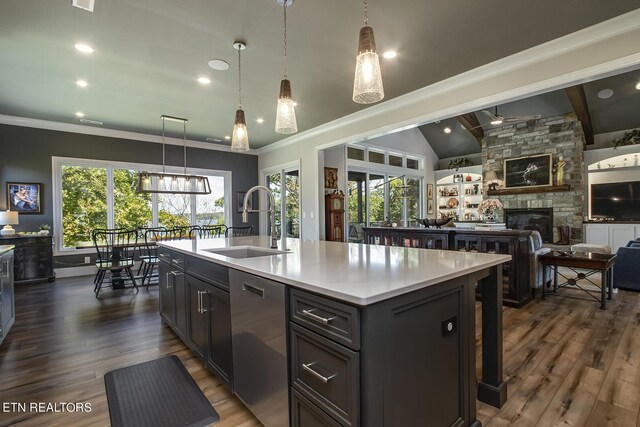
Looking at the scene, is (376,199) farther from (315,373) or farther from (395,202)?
(315,373)

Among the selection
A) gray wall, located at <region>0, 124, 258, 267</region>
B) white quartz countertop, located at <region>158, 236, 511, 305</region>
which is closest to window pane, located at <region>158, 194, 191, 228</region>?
gray wall, located at <region>0, 124, 258, 267</region>

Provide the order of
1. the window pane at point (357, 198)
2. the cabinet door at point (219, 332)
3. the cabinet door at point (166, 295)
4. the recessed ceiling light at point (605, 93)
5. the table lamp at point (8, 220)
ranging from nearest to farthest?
1. the cabinet door at point (219, 332)
2. the cabinet door at point (166, 295)
3. the table lamp at point (8, 220)
4. the recessed ceiling light at point (605, 93)
5. the window pane at point (357, 198)

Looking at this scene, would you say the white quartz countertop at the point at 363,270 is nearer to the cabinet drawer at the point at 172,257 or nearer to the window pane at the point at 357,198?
the cabinet drawer at the point at 172,257

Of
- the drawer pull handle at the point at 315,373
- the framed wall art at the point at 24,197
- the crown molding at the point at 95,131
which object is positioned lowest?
the drawer pull handle at the point at 315,373

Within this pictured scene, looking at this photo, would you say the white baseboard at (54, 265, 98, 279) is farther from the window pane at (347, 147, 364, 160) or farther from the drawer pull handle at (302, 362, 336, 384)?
the drawer pull handle at (302, 362, 336, 384)

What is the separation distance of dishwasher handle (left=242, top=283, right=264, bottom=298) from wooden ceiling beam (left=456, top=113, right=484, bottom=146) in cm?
748

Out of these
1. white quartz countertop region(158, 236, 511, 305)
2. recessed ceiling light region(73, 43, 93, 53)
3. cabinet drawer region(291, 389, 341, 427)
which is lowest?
cabinet drawer region(291, 389, 341, 427)

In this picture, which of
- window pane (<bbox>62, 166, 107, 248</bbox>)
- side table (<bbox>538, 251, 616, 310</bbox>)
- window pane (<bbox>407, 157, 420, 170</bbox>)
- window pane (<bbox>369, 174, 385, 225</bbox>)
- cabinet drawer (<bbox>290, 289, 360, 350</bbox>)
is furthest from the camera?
window pane (<bbox>407, 157, 420, 170</bbox>)

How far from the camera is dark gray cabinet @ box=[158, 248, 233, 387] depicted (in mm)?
1963

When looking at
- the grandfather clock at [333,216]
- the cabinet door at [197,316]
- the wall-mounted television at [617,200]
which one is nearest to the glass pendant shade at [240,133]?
the cabinet door at [197,316]

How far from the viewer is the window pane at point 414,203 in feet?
30.0

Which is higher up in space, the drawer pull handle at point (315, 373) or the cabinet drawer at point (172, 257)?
the cabinet drawer at point (172, 257)

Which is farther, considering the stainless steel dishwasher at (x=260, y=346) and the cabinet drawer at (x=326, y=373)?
the stainless steel dishwasher at (x=260, y=346)

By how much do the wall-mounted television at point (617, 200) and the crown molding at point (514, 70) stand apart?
18.7 ft
